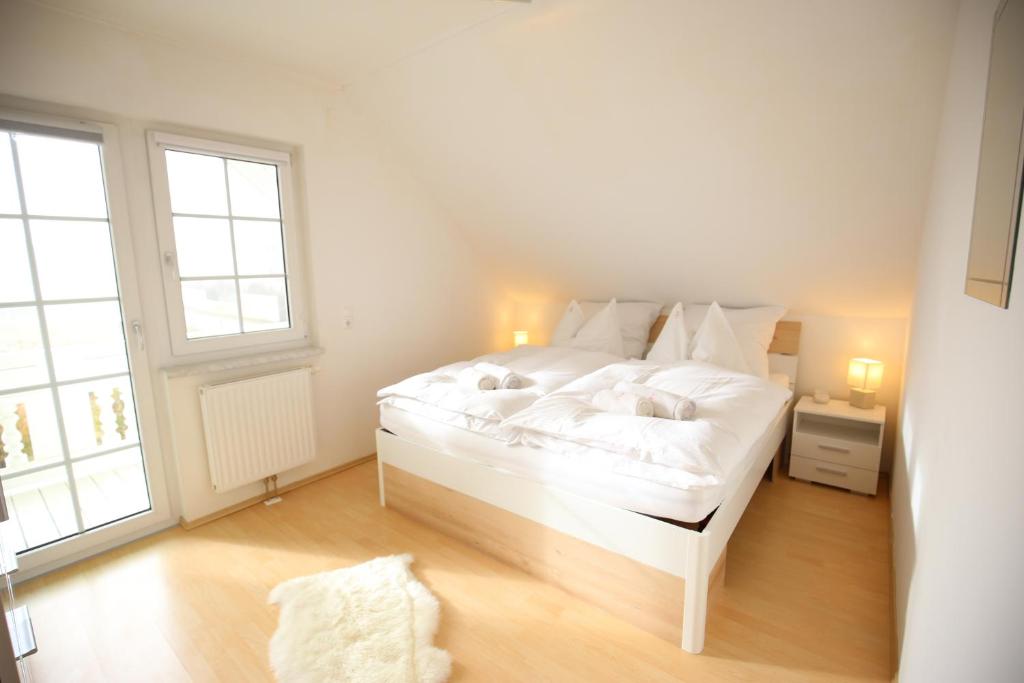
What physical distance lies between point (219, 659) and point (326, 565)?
0.57 m

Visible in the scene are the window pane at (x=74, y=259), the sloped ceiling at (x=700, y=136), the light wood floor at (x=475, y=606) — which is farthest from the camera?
the window pane at (x=74, y=259)

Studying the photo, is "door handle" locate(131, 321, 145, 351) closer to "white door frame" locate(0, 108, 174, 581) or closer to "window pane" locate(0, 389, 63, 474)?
"white door frame" locate(0, 108, 174, 581)

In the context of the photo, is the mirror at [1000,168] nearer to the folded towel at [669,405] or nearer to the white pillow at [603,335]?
the folded towel at [669,405]

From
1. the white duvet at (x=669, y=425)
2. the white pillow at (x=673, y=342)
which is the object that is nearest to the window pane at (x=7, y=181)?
the white duvet at (x=669, y=425)

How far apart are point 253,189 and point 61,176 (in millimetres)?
857

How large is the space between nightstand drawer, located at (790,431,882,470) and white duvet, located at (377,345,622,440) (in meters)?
1.23

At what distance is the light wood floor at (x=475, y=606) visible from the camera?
1.73 m

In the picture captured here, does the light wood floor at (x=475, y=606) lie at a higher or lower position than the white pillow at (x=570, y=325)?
lower

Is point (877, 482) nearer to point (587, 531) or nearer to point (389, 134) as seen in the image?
point (587, 531)

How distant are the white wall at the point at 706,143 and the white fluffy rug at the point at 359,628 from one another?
247 cm

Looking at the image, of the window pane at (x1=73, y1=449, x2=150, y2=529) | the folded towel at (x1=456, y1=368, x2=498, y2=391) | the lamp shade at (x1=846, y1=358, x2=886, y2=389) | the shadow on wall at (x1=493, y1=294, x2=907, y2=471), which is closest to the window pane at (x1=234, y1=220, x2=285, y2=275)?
the window pane at (x1=73, y1=449, x2=150, y2=529)

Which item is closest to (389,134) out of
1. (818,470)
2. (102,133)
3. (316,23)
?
(316,23)

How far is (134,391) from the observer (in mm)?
2494

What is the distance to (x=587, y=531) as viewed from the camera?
196 centimetres
